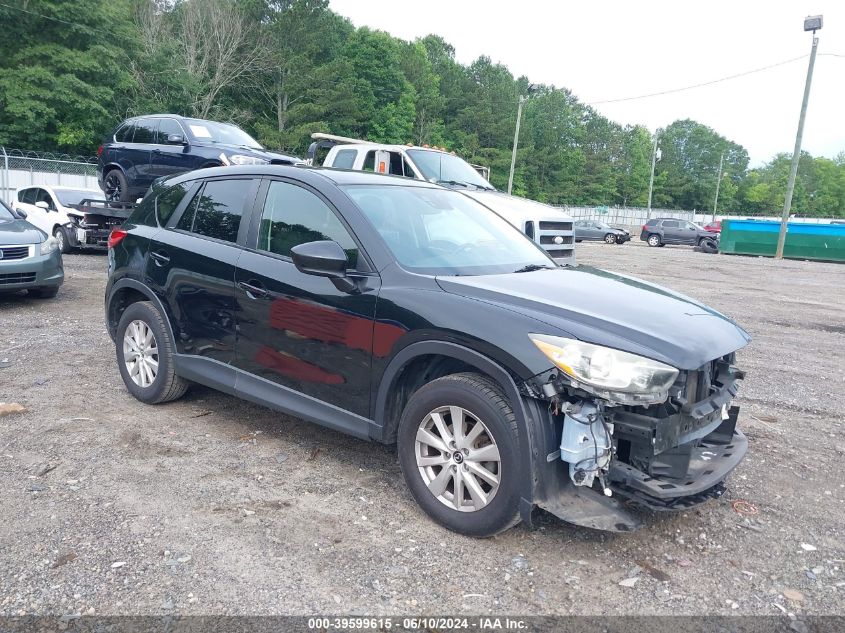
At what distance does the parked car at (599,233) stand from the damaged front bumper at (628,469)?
36.4 metres

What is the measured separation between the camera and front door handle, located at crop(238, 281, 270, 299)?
13.8 feet

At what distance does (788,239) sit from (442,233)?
1092 inches

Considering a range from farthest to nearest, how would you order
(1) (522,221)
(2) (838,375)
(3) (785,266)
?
(3) (785,266), (1) (522,221), (2) (838,375)

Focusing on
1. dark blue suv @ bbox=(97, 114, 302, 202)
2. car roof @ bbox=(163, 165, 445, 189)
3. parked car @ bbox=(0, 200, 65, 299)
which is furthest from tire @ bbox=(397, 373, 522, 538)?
dark blue suv @ bbox=(97, 114, 302, 202)

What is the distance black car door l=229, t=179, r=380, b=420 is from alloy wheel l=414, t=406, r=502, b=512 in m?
0.48

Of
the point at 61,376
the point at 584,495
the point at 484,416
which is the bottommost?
the point at 61,376

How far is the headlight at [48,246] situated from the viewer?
8945 mm

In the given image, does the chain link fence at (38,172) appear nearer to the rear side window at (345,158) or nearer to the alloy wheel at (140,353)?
the rear side window at (345,158)

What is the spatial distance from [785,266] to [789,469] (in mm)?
20671

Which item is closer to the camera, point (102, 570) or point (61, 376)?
point (102, 570)

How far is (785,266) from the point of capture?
885 inches

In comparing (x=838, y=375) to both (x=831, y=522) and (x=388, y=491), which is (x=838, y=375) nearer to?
(x=831, y=522)

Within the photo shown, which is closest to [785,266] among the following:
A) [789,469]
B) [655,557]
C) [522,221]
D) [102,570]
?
[522,221]

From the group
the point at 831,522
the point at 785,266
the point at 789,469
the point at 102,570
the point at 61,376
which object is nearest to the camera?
the point at 102,570
